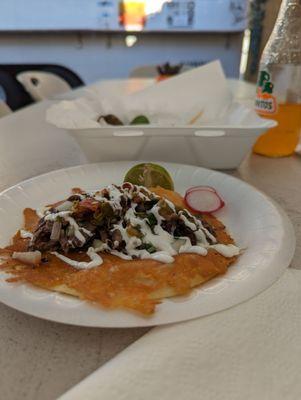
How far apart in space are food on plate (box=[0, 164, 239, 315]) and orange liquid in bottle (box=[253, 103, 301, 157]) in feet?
1.50

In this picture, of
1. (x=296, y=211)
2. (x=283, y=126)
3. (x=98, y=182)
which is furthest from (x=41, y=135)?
(x=296, y=211)

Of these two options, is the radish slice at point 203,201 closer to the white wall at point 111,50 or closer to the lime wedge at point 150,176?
the lime wedge at point 150,176

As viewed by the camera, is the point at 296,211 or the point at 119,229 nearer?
the point at 119,229

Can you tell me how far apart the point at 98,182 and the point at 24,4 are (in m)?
3.51

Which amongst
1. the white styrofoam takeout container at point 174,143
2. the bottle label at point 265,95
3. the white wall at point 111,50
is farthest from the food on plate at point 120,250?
the white wall at point 111,50

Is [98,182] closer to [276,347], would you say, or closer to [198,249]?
[198,249]

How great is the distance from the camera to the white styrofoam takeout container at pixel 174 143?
2.73 feet

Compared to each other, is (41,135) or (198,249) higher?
(198,249)

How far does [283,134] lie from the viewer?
1010 millimetres

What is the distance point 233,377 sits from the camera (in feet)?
1.24

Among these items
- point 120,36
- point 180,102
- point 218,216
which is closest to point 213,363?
point 218,216

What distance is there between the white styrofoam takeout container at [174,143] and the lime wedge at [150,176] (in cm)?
10

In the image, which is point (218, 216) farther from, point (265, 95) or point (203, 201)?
point (265, 95)

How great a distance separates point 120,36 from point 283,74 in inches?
129
